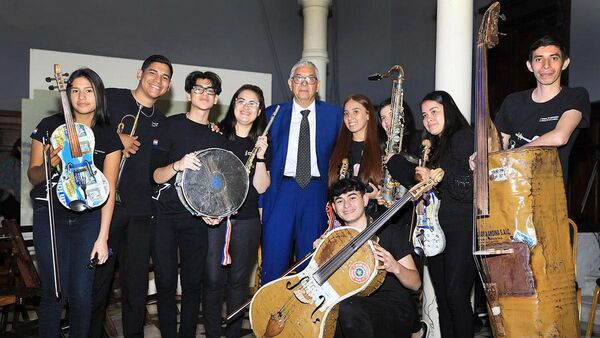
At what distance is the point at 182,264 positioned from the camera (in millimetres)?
3154

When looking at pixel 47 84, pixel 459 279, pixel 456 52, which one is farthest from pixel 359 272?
pixel 47 84

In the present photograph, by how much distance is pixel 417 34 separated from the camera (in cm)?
777

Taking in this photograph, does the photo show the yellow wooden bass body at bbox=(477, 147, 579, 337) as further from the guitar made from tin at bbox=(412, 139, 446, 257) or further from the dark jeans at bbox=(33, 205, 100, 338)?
the dark jeans at bbox=(33, 205, 100, 338)

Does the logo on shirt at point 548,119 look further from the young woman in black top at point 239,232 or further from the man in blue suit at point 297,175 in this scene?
the young woman in black top at point 239,232

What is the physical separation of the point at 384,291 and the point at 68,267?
5.02ft

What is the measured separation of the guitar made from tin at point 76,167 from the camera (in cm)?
274

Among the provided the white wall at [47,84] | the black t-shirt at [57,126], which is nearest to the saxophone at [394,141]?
the black t-shirt at [57,126]

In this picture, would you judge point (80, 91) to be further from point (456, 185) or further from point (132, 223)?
point (456, 185)

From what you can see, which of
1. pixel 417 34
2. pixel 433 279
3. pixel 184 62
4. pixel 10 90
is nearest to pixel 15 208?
pixel 10 90

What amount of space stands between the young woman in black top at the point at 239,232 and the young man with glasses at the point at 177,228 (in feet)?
0.22

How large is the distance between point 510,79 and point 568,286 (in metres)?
4.42

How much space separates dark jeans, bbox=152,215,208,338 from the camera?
309 centimetres

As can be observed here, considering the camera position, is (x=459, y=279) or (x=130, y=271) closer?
(x=459, y=279)

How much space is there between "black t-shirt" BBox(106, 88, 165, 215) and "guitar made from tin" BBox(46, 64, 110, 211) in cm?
35
